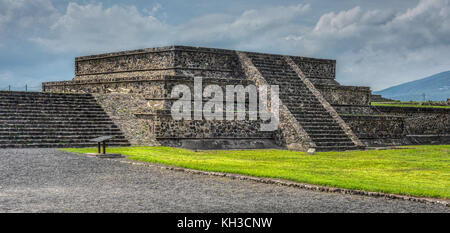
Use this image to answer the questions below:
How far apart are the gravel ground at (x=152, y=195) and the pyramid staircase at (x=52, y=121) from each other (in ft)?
20.7

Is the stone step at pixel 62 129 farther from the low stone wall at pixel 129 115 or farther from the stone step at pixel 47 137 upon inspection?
the low stone wall at pixel 129 115

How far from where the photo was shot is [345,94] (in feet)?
86.4

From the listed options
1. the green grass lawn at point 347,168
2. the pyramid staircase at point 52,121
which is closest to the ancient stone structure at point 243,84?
the pyramid staircase at point 52,121

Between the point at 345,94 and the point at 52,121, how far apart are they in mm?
14250

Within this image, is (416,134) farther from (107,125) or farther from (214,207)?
(214,207)

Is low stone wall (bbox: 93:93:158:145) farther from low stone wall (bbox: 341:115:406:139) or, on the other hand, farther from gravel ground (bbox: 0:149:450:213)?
low stone wall (bbox: 341:115:406:139)

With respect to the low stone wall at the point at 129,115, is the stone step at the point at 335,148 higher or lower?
lower

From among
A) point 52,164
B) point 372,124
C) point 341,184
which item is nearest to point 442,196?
point 341,184

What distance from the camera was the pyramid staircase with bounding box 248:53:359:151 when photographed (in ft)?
67.1

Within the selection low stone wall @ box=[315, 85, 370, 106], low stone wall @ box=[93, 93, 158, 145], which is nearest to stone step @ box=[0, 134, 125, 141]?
low stone wall @ box=[93, 93, 158, 145]

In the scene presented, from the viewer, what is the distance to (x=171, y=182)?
10.2 m

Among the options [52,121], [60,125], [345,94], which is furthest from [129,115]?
[345,94]

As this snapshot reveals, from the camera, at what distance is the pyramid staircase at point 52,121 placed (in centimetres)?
1836

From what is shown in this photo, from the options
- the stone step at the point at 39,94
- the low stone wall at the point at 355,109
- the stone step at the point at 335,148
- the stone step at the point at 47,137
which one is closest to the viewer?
the stone step at the point at 47,137
